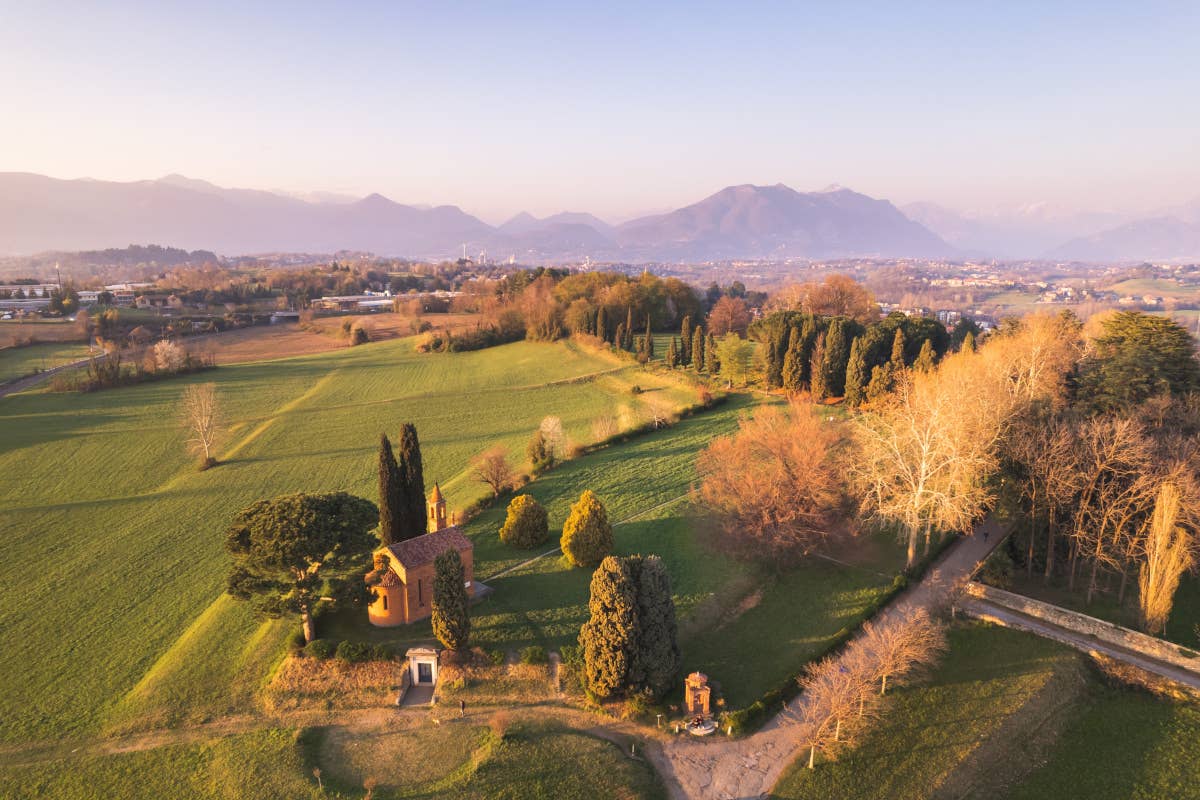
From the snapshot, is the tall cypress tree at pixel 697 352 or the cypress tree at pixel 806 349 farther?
the tall cypress tree at pixel 697 352

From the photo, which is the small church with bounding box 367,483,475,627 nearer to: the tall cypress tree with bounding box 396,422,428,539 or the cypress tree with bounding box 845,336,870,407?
the tall cypress tree with bounding box 396,422,428,539

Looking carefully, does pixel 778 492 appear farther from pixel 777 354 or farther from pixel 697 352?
pixel 697 352

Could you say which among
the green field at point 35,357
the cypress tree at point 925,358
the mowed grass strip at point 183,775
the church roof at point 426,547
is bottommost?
the mowed grass strip at point 183,775

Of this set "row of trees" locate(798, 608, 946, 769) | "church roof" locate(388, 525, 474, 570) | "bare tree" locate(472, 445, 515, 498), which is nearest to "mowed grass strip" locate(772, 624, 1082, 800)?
"row of trees" locate(798, 608, 946, 769)

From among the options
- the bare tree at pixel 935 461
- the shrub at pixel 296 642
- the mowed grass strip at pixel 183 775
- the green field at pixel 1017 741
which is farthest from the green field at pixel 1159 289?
the mowed grass strip at pixel 183 775

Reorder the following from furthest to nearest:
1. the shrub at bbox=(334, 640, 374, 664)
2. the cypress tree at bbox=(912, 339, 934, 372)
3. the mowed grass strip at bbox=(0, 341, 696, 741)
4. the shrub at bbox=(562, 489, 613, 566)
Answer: the cypress tree at bbox=(912, 339, 934, 372), the shrub at bbox=(562, 489, 613, 566), the mowed grass strip at bbox=(0, 341, 696, 741), the shrub at bbox=(334, 640, 374, 664)

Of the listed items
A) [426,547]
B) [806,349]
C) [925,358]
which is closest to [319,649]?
[426,547]

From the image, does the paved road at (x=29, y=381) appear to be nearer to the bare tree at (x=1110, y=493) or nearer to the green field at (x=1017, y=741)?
the green field at (x=1017, y=741)
